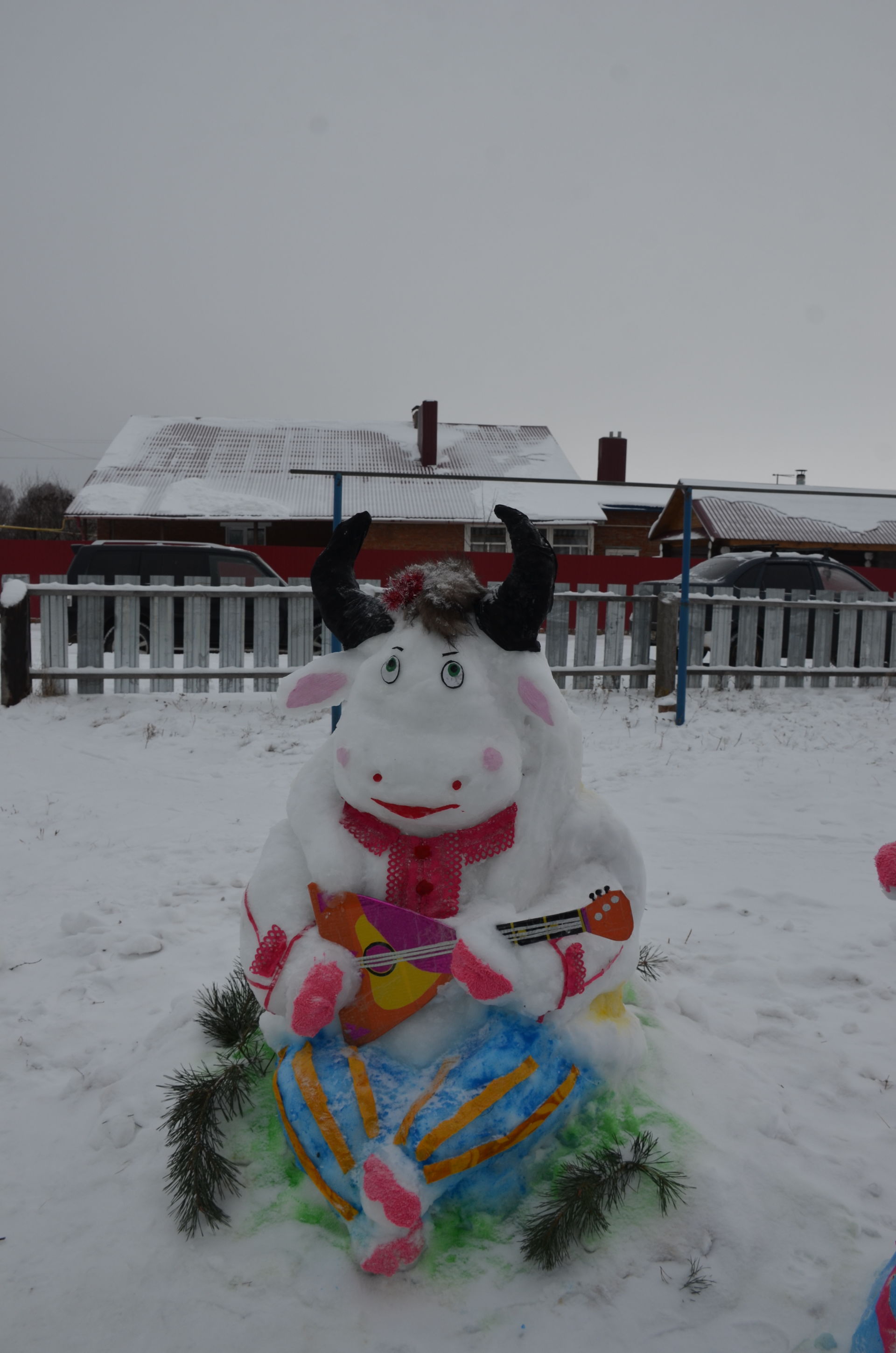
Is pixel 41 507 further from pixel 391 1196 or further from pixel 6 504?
pixel 391 1196

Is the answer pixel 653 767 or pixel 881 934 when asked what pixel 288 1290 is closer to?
pixel 881 934

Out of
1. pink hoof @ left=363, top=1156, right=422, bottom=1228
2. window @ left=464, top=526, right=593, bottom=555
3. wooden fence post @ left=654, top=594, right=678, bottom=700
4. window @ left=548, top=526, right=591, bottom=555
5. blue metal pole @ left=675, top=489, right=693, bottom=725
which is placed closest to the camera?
pink hoof @ left=363, top=1156, right=422, bottom=1228

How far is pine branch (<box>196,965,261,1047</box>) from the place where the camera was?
8.77 ft

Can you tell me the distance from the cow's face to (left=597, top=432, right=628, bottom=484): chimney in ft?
84.6

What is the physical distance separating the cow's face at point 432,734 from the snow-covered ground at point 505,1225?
964 millimetres

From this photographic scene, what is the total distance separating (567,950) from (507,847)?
298 mm

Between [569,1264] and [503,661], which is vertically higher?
[503,661]

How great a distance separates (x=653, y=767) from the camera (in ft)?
21.2

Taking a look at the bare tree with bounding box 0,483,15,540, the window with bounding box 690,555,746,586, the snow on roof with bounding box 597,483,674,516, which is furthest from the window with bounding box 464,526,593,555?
the bare tree with bounding box 0,483,15,540

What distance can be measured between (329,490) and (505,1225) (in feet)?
64.9

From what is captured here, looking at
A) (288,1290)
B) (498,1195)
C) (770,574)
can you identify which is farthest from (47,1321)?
(770,574)

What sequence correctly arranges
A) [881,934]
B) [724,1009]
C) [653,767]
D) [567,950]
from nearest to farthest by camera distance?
[567,950]
[724,1009]
[881,934]
[653,767]

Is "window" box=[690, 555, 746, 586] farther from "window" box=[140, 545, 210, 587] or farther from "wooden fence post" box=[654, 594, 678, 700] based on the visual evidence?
"window" box=[140, 545, 210, 587]

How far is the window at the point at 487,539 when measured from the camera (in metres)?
21.4
